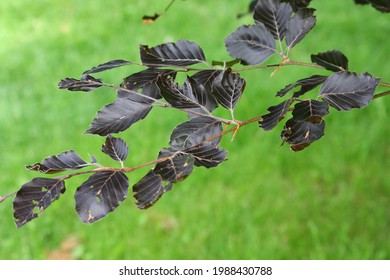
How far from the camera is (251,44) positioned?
96 cm

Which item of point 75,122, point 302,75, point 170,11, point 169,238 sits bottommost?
point 169,238

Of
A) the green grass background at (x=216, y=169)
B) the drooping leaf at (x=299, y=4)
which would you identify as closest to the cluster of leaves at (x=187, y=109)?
the drooping leaf at (x=299, y=4)

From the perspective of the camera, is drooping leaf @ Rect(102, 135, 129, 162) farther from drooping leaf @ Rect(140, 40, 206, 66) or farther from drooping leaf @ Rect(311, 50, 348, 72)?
drooping leaf @ Rect(311, 50, 348, 72)

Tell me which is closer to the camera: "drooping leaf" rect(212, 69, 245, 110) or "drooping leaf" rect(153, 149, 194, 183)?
"drooping leaf" rect(153, 149, 194, 183)

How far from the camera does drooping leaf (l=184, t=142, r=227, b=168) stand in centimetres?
75

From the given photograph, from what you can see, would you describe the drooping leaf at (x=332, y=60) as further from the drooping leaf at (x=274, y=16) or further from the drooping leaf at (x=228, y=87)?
the drooping leaf at (x=228, y=87)

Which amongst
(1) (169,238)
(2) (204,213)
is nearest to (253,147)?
(2) (204,213)

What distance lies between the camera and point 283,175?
3.07m

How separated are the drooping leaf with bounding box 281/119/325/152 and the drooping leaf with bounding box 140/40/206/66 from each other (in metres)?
0.21

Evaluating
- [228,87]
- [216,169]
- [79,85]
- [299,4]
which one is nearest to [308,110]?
[228,87]

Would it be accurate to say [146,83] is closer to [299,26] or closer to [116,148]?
[116,148]

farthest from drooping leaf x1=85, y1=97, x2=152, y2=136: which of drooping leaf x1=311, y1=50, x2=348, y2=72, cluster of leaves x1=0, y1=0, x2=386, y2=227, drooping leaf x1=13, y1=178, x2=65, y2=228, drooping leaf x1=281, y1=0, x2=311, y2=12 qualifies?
drooping leaf x1=281, y1=0, x2=311, y2=12

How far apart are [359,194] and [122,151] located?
228 centimetres
